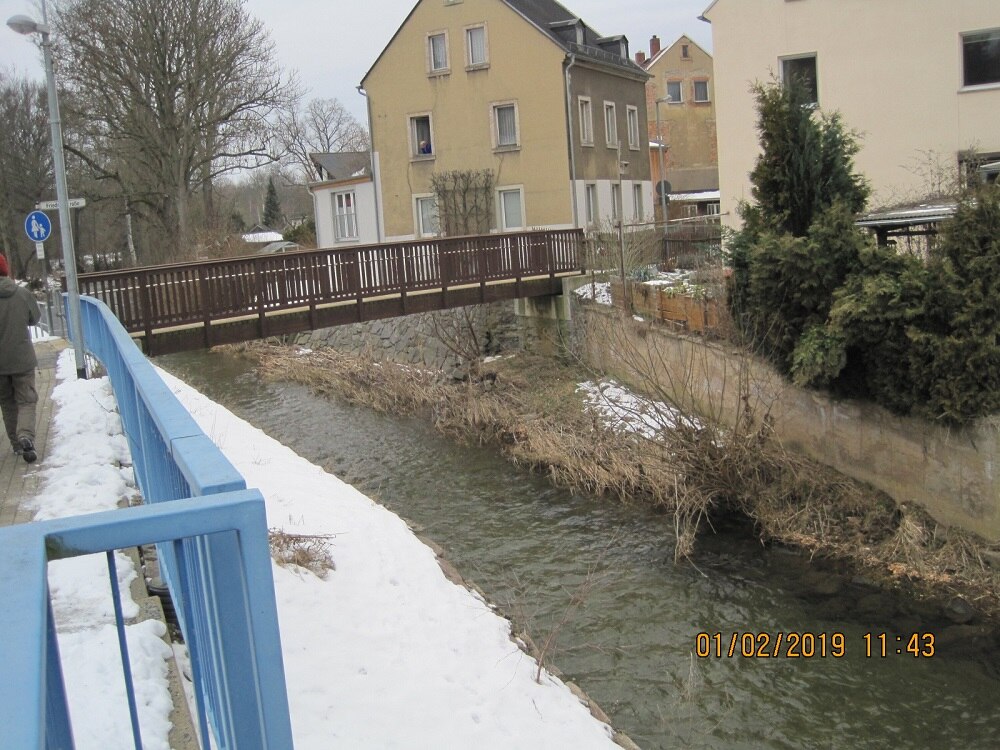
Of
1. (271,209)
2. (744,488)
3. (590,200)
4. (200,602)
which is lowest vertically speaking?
(744,488)

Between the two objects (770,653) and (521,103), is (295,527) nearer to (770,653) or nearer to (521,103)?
(770,653)

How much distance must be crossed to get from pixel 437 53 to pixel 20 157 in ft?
74.5

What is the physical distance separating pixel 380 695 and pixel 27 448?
154 inches

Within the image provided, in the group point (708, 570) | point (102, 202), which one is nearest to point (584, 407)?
point (708, 570)

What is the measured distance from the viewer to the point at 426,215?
1315 inches

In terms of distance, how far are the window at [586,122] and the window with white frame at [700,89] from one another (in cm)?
3098

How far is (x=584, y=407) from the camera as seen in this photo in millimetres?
16781

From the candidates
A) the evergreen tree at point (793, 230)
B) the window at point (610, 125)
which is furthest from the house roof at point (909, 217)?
the window at point (610, 125)

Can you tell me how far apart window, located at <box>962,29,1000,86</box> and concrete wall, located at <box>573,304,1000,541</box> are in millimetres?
11201

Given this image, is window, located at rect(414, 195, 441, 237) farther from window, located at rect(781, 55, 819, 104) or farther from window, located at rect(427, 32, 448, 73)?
window, located at rect(781, 55, 819, 104)

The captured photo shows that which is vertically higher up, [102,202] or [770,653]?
[102,202]

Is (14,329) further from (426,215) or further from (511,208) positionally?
(426,215)

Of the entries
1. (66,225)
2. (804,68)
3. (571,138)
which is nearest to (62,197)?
(66,225)

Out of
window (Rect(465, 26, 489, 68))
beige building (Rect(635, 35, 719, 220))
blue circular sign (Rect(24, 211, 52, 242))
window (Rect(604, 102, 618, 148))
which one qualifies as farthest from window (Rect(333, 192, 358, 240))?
beige building (Rect(635, 35, 719, 220))
